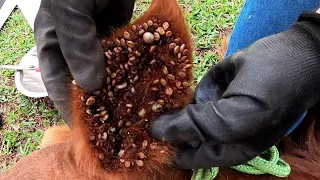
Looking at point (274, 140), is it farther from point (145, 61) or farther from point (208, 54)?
point (208, 54)

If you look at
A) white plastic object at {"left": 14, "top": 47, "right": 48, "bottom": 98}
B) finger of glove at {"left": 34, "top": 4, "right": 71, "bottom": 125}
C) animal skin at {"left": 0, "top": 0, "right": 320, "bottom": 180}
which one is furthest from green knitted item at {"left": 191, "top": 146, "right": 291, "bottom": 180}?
white plastic object at {"left": 14, "top": 47, "right": 48, "bottom": 98}

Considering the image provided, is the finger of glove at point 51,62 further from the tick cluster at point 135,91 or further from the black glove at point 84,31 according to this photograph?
the tick cluster at point 135,91

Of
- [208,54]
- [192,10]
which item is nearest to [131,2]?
[208,54]

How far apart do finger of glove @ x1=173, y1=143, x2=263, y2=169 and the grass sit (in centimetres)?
123

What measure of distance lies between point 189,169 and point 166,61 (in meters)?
0.41

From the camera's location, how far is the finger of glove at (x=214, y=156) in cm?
122

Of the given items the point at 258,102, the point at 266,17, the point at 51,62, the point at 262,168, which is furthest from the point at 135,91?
the point at 266,17

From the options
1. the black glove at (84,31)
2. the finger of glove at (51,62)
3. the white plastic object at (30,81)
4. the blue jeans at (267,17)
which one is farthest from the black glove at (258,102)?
the white plastic object at (30,81)

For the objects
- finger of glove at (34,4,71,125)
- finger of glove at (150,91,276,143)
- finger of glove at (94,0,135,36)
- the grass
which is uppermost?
finger of glove at (150,91,276,143)

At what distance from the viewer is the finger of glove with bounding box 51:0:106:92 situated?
1223 mm

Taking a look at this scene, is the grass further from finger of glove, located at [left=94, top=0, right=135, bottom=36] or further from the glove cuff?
the glove cuff

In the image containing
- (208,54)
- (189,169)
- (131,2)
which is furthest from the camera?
(208,54)

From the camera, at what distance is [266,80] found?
1.13 metres

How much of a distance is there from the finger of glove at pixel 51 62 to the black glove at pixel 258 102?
21.4 inches
